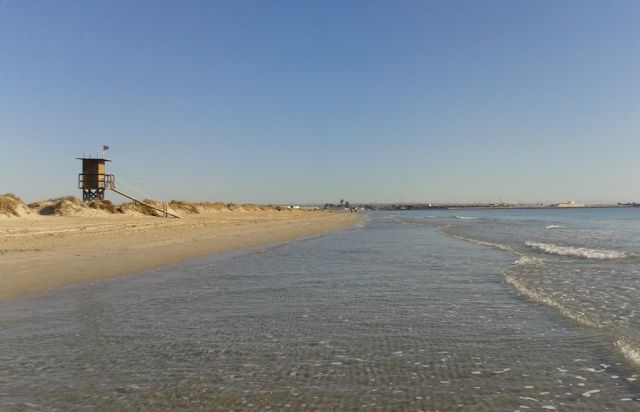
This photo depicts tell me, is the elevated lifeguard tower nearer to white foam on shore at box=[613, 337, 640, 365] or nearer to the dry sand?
the dry sand

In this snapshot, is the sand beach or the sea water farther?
the sand beach

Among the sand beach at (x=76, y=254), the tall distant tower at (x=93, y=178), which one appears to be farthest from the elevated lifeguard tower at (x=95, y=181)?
the sand beach at (x=76, y=254)

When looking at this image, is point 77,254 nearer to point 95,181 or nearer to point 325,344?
point 325,344

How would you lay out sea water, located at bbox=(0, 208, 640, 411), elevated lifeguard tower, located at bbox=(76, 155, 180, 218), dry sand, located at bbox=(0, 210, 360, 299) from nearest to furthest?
1. sea water, located at bbox=(0, 208, 640, 411)
2. dry sand, located at bbox=(0, 210, 360, 299)
3. elevated lifeguard tower, located at bbox=(76, 155, 180, 218)

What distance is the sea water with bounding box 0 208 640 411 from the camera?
435 centimetres

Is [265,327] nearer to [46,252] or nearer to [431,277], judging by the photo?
→ [431,277]

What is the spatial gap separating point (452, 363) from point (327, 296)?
4.27 meters

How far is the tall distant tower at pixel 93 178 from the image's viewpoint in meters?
48.0

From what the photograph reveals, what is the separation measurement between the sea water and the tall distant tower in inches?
1638

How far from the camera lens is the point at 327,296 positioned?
9320 mm

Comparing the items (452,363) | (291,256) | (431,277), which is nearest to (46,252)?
(291,256)

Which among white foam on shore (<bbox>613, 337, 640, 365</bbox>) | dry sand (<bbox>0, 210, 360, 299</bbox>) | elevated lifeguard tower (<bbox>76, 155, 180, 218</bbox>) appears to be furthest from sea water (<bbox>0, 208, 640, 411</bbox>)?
elevated lifeguard tower (<bbox>76, 155, 180, 218</bbox>)

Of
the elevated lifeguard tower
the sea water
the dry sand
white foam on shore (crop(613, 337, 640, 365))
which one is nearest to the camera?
the sea water

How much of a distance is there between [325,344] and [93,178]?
48.5 meters
